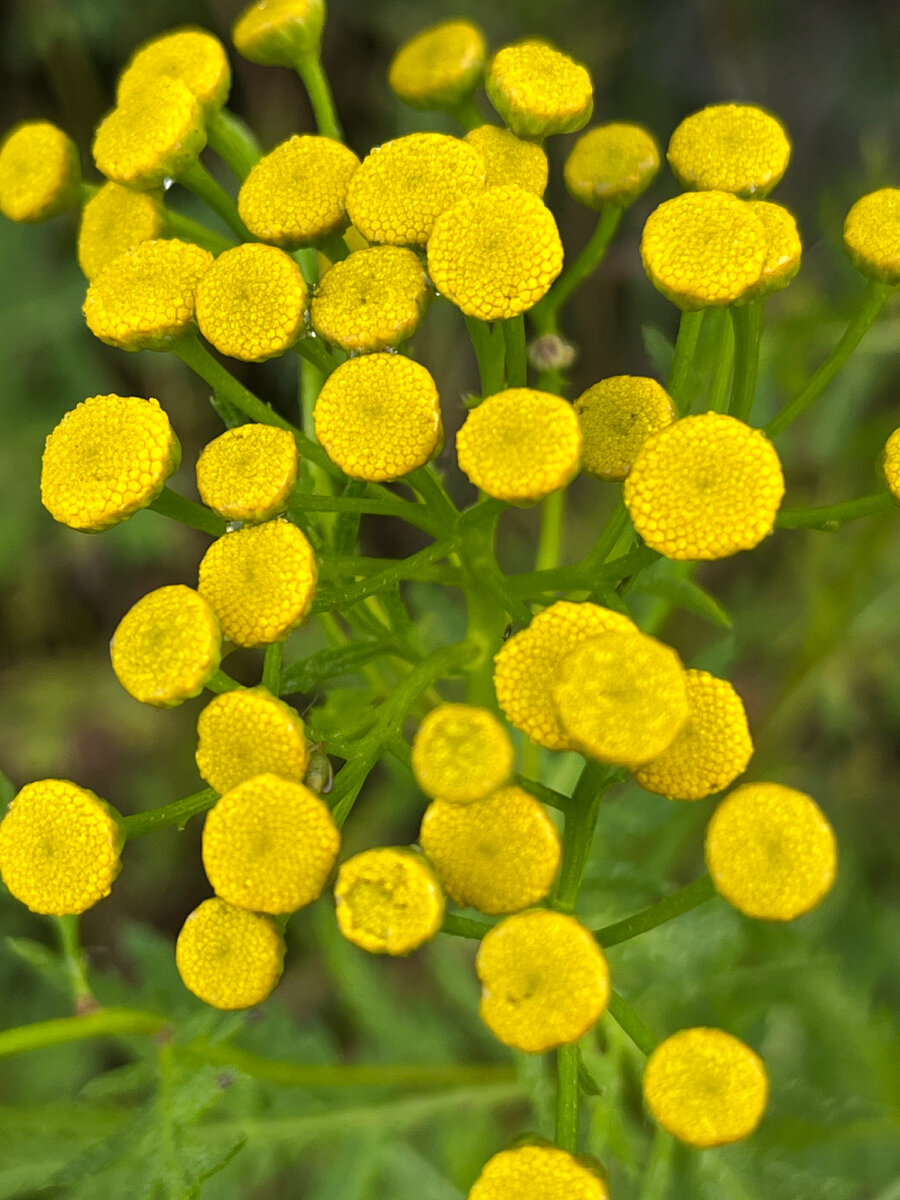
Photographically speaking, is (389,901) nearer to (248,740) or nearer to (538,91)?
(248,740)

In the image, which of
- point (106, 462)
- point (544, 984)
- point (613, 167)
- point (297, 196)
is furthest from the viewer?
point (613, 167)

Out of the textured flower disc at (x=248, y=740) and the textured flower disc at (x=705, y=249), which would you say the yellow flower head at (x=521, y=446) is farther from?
the textured flower disc at (x=248, y=740)

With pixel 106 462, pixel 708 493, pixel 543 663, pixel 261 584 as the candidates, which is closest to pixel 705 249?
pixel 708 493

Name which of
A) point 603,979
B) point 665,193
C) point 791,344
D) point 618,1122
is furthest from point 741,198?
point 665,193

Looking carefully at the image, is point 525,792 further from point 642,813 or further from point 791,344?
point 791,344

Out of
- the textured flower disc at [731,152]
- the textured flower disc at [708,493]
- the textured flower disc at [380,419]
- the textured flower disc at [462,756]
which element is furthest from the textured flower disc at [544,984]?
the textured flower disc at [731,152]
